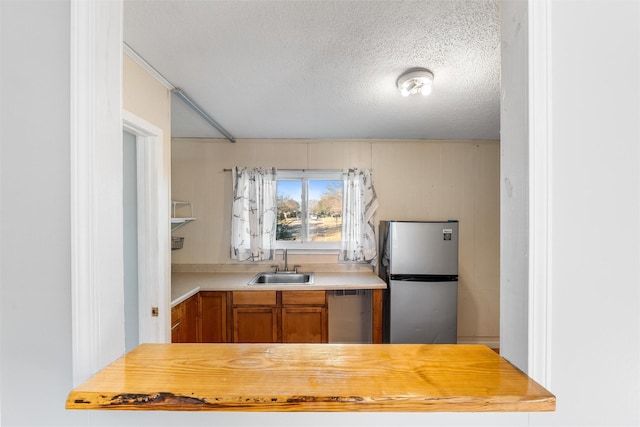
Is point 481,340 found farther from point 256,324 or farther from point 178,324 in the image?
point 178,324

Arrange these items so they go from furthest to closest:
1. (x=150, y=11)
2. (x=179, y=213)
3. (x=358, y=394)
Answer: (x=179, y=213) → (x=150, y=11) → (x=358, y=394)

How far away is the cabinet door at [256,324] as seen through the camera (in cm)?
257

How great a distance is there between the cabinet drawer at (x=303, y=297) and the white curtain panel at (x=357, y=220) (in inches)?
24.4

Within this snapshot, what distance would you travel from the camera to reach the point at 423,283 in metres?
2.74

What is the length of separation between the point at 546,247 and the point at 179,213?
10.9 ft

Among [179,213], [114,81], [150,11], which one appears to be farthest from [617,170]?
[179,213]

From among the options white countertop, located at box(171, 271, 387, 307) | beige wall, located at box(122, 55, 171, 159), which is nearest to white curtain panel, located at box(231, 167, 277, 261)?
white countertop, located at box(171, 271, 387, 307)

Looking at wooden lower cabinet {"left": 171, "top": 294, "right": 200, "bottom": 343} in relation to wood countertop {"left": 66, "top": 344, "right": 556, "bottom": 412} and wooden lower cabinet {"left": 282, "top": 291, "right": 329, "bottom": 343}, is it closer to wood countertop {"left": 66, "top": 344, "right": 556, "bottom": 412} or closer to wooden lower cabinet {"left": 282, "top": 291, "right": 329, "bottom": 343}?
wooden lower cabinet {"left": 282, "top": 291, "right": 329, "bottom": 343}

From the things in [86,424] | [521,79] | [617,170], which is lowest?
[86,424]

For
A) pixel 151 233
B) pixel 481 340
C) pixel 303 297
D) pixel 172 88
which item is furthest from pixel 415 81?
pixel 481 340

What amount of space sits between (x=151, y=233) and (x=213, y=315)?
1151 millimetres

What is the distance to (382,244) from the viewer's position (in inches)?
125

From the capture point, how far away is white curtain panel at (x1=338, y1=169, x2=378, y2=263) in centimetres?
311

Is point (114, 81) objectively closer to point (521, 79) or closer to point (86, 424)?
point (86, 424)
